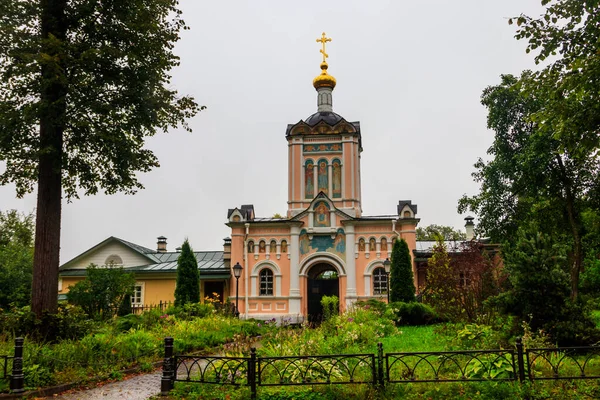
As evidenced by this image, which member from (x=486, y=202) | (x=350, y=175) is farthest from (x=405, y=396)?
(x=350, y=175)

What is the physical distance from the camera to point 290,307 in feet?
83.7

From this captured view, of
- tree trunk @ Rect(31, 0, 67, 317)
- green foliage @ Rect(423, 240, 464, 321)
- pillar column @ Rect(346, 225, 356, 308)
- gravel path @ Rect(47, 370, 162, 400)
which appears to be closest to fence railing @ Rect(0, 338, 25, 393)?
gravel path @ Rect(47, 370, 162, 400)

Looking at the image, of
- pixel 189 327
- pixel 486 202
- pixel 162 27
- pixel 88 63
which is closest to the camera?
pixel 88 63

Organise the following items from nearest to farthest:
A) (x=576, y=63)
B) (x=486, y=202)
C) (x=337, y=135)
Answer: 1. (x=576, y=63)
2. (x=486, y=202)
3. (x=337, y=135)

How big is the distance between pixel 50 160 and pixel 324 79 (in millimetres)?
19924

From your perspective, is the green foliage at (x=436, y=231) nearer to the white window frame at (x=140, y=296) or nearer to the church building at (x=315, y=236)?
the church building at (x=315, y=236)

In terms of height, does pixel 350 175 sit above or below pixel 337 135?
below

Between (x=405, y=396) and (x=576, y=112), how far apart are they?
6.08 meters

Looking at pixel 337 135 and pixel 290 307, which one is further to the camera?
pixel 337 135

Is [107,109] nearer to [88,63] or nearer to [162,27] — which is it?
[88,63]

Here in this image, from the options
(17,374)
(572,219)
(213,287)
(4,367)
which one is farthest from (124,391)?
(213,287)

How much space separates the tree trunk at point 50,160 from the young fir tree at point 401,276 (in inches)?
581

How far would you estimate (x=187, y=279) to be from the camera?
23.9 meters

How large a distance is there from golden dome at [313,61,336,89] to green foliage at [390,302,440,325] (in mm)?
15578
